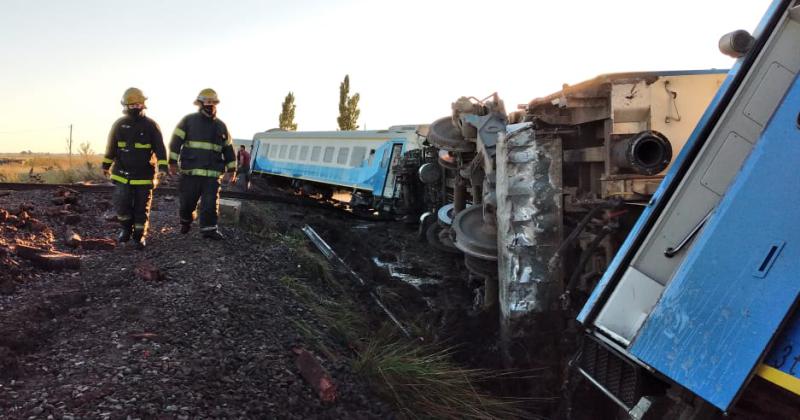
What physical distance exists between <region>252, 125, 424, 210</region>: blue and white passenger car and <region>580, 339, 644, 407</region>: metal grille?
34.8 ft

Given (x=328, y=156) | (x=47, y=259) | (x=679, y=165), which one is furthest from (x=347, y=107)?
(x=679, y=165)

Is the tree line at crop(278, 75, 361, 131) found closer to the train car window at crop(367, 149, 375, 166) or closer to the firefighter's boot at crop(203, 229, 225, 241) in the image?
the train car window at crop(367, 149, 375, 166)

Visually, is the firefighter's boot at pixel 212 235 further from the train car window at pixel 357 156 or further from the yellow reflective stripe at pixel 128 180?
the train car window at pixel 357 156

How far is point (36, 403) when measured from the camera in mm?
2742

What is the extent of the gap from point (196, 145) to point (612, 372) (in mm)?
5265

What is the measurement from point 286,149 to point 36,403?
20353 mm

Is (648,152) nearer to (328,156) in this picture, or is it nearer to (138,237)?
(138,237)

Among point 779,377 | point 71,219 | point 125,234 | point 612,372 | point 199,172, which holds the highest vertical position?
point 779,377

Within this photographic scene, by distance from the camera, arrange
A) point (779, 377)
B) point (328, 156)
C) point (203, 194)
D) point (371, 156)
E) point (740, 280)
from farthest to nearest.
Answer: point (328, 156), point (371, 156), point (203, 194), point (740, 280), point (779, 377)

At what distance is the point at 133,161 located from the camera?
252 inches

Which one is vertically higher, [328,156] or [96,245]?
[328,156]

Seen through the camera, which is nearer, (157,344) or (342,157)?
(157,344)

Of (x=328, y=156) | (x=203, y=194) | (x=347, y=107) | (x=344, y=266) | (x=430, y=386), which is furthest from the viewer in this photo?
(x=347, y=107)

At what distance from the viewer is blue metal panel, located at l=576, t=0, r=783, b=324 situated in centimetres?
251
